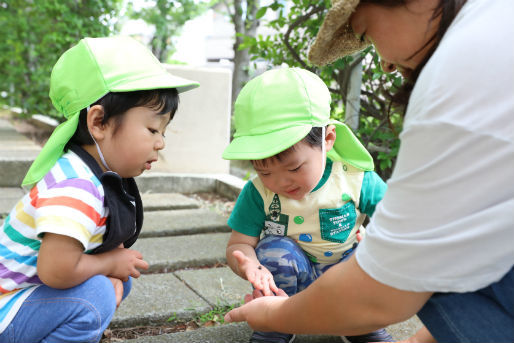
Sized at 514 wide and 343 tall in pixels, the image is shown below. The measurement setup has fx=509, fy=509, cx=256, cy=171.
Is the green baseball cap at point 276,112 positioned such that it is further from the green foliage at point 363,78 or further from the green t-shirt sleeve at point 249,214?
the green foliage at point 363,78

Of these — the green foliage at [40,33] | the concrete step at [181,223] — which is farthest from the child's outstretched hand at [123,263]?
the green foliage at [40,33]

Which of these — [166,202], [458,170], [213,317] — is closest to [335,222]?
[213,317]

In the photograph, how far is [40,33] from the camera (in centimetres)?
798

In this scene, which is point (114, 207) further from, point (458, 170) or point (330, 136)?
point (458, 170)

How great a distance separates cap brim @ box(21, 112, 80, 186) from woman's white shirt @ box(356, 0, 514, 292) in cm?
107

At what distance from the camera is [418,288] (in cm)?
104

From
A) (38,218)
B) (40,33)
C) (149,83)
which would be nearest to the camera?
(38,218)

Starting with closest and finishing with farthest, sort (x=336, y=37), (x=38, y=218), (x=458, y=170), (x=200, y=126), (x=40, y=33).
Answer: (x=458, y=170)
(x=336, y=37)
(x=38, y=218)
(x=200, y=126)
(x=40, y=33)

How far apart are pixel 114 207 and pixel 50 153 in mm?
267

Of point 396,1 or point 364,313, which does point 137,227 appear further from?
point 396,1

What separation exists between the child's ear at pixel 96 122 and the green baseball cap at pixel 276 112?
426 mm

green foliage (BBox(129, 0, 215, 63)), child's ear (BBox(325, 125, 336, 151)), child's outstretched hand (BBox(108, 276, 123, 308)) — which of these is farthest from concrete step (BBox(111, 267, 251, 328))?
green foliage (BBox(129, 0, 215, 63))

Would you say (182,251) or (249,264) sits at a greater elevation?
(249,264)

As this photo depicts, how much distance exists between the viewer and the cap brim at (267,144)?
1.67 meters
